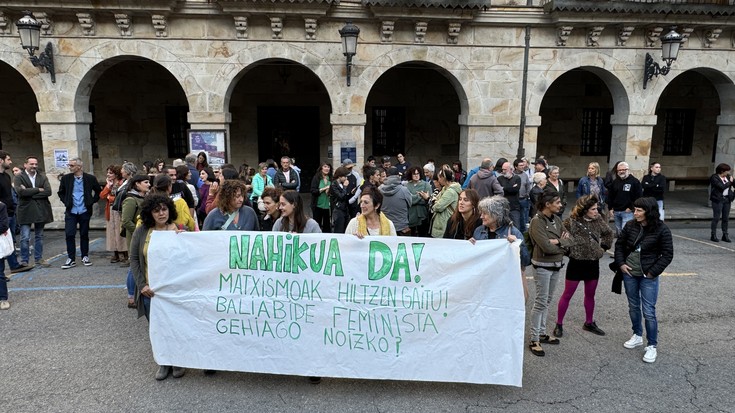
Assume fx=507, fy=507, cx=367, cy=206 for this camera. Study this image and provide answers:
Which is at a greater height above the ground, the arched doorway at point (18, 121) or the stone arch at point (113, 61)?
the stone arch at point (113, 61)

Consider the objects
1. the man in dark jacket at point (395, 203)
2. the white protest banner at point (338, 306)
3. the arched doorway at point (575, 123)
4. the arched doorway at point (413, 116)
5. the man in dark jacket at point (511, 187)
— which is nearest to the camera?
the white protest banner at point (338, 306)

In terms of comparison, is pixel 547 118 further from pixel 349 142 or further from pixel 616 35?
pixel 349 142

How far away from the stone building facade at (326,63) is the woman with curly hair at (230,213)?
755 centimetres

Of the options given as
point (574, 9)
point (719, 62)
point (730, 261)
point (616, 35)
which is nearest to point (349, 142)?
point (574, 9)

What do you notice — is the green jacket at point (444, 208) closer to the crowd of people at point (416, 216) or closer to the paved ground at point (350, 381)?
the crowd of people at point (416, 216)

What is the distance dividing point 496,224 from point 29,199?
7768 mm

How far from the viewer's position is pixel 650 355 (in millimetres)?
5137

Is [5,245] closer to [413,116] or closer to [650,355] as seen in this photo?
[650,355]

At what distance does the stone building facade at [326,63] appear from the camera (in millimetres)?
11906

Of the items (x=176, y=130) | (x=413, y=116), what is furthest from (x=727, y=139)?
(x=176, y=130)

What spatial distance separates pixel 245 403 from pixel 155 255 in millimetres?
1587

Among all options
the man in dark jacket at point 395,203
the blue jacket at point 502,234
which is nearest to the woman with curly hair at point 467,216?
the blue jacket at point 502,234

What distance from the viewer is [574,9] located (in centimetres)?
1245

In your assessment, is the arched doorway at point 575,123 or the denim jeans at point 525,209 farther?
the arched doorway at point 575,123
